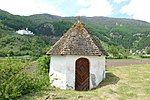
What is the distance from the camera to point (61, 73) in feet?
65.1

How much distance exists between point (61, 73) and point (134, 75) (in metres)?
6.80

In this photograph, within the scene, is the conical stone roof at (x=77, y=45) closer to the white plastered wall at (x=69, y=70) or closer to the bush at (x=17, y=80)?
the white plastered wall at (x=69, y=70)

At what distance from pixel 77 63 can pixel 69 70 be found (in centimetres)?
82

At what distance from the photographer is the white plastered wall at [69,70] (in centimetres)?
1948

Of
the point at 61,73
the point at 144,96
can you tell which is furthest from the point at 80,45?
the point at 144,96

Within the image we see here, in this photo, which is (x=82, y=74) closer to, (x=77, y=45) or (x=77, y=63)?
(x=77, y=63)

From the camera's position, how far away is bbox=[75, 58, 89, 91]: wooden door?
19.7 m

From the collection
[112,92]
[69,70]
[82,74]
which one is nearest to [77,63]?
[69,70]

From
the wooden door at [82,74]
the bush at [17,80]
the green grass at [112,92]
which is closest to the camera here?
the bush at [17,80]

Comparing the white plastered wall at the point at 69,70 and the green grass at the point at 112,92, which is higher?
the white plastered wall at the point at 69,70

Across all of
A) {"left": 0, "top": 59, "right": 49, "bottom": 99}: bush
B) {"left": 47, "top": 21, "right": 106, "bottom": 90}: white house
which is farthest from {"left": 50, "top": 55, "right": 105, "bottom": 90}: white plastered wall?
{"left": 0, "top": 59, "right": 49, "bottom": 99}: bush

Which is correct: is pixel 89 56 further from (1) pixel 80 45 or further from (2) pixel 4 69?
(2) pixel 4 69

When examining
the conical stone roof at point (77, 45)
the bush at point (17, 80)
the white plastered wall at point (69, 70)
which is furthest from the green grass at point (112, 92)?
the conical stone roof at point (77, 45)

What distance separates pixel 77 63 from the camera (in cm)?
1964
